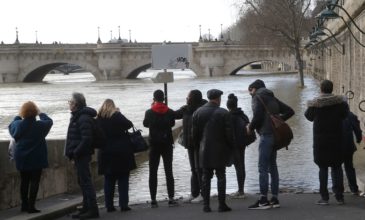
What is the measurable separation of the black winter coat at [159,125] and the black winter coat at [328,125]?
1.83m

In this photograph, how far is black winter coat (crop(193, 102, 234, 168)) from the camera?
28.6 ft

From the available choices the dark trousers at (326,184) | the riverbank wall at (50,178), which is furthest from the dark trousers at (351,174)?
the riverbank wall at (50,178)

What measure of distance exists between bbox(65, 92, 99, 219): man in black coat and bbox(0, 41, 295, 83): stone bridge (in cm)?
8115

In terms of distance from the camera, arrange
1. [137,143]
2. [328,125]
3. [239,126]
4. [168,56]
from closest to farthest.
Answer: [328,125]
[137,143]
[239,126]
[168,56]

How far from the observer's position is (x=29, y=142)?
9.05 metres

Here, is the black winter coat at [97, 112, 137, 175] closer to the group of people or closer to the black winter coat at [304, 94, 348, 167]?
the group of people

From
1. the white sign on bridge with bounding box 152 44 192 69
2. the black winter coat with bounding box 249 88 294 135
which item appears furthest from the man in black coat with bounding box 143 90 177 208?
the white sign on bridge with bounding box 152 44 192 69

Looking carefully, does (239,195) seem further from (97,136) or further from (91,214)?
(97,136)

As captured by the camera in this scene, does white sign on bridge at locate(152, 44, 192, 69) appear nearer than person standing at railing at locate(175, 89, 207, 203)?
No

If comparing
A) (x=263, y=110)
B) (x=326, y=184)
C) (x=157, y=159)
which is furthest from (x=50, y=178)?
(x=326, y=184)

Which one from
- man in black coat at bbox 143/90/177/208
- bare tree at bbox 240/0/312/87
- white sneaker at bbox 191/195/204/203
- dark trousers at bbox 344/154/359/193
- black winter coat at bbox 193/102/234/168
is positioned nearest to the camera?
black winter coat at bbox 193/102/234/168

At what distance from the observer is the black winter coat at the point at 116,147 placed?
9180 mm

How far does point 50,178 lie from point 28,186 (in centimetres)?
274

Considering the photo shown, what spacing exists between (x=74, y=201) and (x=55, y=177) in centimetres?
175
